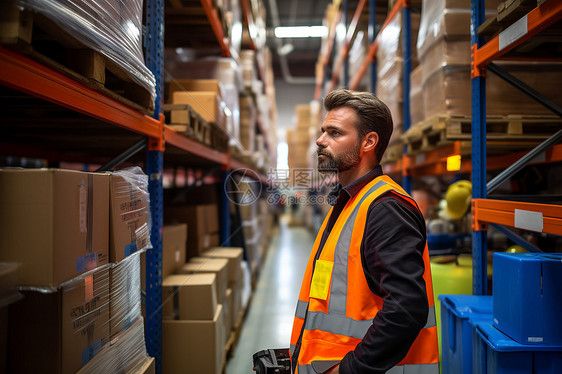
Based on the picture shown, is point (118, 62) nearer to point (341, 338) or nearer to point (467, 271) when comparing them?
point (341, 338)

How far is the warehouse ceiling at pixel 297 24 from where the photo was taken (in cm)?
1179

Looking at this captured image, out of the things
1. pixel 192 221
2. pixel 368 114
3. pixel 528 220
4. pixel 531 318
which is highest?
pixel 368 114

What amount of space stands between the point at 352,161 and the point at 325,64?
9.31 meters

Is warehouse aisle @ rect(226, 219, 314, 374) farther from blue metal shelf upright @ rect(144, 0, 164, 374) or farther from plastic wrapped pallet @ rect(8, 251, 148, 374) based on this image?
plastic wrapped pallet @ rect(8, 251, 148, 374)

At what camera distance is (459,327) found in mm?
1990

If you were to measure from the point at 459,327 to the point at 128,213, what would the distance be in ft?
6.40

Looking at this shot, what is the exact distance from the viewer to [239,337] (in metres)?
3.84

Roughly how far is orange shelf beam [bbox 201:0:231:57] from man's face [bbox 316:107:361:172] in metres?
2.08

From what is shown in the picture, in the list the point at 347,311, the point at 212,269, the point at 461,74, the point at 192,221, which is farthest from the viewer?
the point at 192,221

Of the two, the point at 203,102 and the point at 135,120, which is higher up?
the point at 203,102

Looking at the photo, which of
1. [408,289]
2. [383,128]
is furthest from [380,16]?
[408,289]

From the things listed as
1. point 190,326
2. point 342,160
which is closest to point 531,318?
point 342,160

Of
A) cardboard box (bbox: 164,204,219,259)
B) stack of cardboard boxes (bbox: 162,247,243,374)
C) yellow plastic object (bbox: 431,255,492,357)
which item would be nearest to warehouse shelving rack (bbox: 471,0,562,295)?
yellow plastic object (bbox: 431,255,492,357)

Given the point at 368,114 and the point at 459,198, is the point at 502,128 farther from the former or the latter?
the point at 368,114
